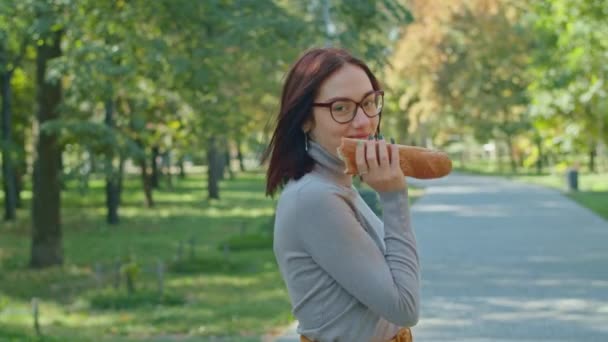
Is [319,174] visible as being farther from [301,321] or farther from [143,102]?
[143,102]

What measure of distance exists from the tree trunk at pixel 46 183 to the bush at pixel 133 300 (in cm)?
595

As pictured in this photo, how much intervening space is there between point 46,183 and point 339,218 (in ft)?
60.1

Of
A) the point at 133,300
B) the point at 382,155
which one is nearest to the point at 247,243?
the point at 133,300

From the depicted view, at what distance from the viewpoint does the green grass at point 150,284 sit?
1191cm

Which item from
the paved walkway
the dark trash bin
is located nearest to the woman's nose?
the paved walkway

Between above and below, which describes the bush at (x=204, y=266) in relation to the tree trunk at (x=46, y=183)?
below

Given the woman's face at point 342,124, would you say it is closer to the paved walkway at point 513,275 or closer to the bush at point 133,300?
the paved walkway at point 513,275

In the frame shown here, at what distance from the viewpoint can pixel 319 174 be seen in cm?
279

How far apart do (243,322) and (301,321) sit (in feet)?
30.2

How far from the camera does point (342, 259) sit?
8.67ft

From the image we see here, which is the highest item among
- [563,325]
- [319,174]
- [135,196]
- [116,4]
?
[116,4]

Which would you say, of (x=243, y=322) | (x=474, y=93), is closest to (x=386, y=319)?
(x=243, y=322)

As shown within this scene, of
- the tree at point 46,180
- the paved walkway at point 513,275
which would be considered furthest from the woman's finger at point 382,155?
the tree at point 46,180

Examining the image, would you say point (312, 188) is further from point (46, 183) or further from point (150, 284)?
point (46, 183)
